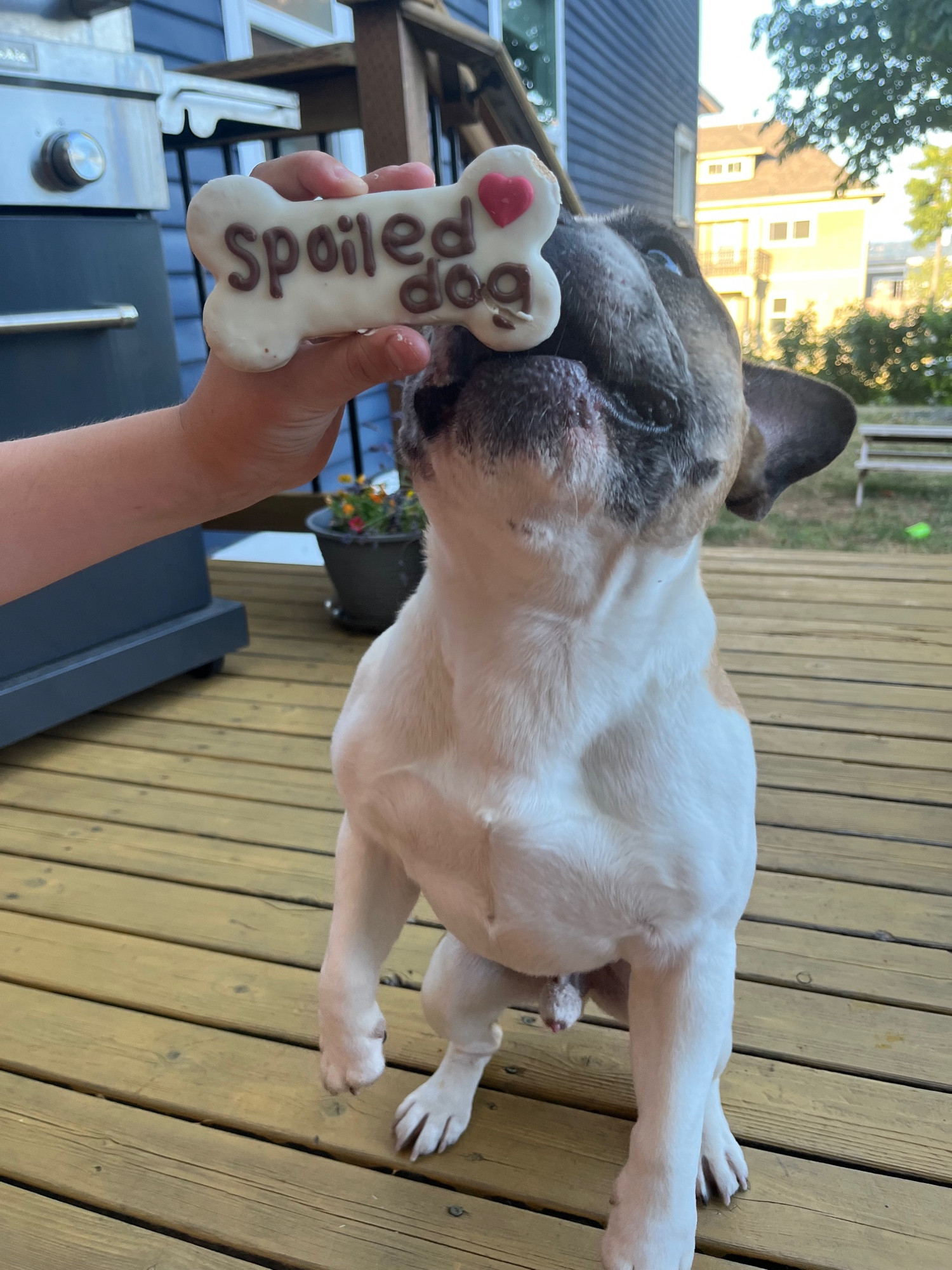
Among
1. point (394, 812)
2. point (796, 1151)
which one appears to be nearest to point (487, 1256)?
point (796, 1151)

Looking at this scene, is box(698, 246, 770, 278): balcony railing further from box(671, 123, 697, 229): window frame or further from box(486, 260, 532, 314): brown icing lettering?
box(486, 260, 532, 314): brown icing lettering

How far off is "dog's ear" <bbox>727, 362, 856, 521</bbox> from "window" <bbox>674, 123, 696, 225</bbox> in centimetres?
1217

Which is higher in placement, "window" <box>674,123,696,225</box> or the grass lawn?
"window" <box>674,123,696,225</box>

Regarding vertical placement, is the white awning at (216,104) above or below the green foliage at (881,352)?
above

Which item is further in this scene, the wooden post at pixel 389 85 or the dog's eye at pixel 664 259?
the wooden post at pixel 389 85

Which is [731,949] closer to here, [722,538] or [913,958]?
[913,958]

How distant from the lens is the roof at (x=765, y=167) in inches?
293

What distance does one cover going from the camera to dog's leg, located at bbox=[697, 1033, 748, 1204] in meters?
1.30

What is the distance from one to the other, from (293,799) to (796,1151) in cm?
136

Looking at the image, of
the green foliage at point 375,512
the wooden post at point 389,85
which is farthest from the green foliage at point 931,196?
the green foliage at point 375,512

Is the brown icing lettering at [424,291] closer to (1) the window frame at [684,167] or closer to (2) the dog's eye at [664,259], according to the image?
(2) the dog's eye at [664,259]

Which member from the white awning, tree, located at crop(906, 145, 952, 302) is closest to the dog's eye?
the white awning

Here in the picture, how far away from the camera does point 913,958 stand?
1742mm

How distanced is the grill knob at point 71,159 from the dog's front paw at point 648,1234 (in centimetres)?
242
